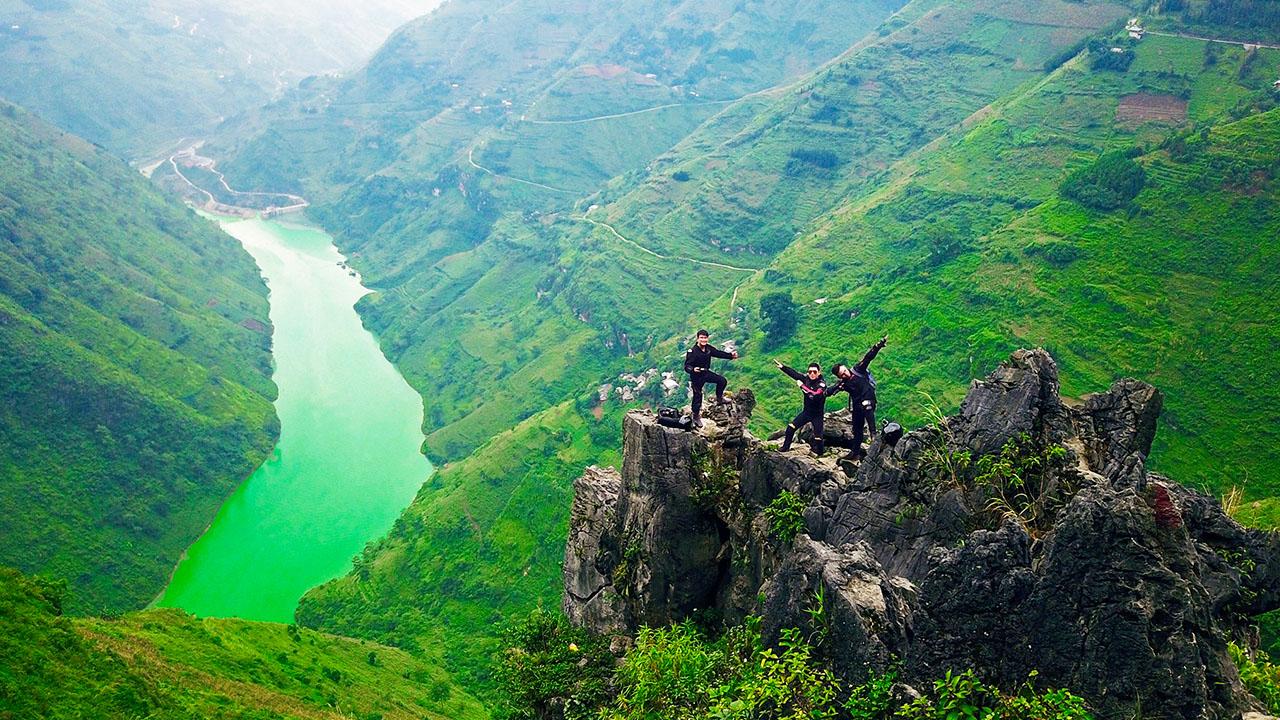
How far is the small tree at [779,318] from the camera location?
74.0 metres

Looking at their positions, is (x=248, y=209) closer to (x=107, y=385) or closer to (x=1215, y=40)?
(x=107, y=385)

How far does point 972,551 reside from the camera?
13.7 m

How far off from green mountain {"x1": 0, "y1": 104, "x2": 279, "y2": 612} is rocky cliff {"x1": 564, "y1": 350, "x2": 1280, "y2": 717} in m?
69.8

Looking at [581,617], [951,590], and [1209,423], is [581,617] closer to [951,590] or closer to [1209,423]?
[951,590]

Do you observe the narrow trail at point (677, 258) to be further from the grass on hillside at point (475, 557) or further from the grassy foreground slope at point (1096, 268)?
the grass on hillside at point (475, 557)

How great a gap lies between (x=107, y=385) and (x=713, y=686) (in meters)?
90.7

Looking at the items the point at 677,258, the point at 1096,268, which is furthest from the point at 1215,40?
the point at 677,258

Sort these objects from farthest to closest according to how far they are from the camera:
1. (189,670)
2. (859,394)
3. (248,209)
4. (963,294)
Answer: (248,209) < (963,294) < (189,670) < (859,394)

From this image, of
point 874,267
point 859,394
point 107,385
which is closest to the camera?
point 859,394

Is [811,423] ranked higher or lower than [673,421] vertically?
lower

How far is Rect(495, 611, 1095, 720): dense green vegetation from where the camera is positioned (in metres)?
12.7

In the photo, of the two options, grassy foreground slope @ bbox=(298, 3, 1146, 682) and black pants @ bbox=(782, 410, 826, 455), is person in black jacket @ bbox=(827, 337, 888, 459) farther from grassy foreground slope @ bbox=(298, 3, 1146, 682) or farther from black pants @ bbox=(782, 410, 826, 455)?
grassy foreground slope @ bbox=(298, 3, 1146, 682)

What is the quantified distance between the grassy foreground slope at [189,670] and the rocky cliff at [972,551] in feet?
60.2

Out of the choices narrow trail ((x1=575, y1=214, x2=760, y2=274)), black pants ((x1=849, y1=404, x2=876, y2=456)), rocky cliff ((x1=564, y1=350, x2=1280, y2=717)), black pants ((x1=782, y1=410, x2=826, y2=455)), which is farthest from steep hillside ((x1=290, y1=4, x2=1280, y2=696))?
Result: black pants ((x1=782, y1=410, x2=826, y2=455))
